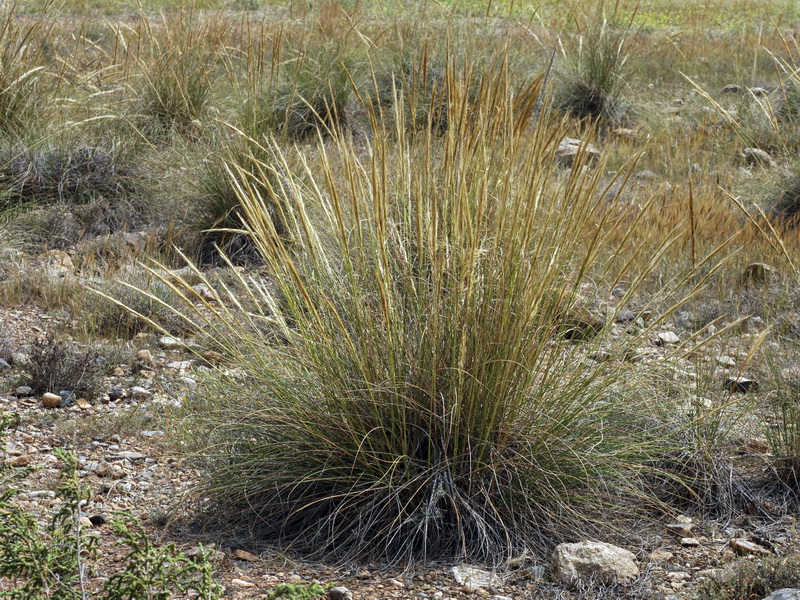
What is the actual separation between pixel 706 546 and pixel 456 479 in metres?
0.77

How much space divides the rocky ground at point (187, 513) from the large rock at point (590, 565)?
1 cm

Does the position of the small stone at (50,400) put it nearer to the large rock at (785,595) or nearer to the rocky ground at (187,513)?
the rocky ground at (187,513)

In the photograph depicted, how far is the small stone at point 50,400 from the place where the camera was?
3.34m

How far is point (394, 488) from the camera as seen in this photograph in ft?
7.78

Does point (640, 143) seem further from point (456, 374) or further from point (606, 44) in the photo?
point (456, 374)

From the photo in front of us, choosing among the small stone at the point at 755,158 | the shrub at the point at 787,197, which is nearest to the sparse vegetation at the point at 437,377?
the shrub at the point at 787,197

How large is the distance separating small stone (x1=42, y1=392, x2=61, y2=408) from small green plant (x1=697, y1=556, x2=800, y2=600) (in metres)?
2.40

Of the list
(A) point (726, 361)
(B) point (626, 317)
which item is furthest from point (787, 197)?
(A) point (726, 361)

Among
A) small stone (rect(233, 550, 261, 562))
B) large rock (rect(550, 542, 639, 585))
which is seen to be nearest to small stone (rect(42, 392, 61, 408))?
small stone (rect(233, 550, 261, 562))

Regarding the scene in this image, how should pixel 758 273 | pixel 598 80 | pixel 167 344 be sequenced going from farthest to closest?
pixel 598 80 < pixel 758 273 < pixel 167 344

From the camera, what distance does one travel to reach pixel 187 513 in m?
2.61

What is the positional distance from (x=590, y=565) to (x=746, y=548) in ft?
1.74

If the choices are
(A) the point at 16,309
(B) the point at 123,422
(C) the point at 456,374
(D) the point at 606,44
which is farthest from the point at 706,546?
(D) the point at 606,44

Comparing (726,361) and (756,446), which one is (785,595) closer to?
(756,446)
